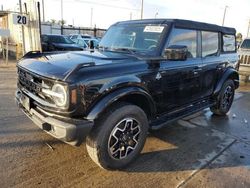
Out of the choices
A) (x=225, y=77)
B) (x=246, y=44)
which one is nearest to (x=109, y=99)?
(x=225, y=77)

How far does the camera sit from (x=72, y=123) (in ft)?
8.41

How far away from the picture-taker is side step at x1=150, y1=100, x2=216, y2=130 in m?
3.62

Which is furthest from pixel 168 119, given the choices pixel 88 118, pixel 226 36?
pixel 226 36

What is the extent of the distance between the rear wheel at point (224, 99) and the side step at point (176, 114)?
447mm

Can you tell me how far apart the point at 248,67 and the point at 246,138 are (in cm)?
657

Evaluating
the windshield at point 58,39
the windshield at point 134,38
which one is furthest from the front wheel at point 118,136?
the windshield at point 58,39

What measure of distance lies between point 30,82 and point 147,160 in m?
1.90

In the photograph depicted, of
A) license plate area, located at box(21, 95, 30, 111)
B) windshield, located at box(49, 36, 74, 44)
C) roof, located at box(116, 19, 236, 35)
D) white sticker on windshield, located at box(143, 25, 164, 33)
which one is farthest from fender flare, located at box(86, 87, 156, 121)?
windshield, located at box(49, 36, 74, 44)

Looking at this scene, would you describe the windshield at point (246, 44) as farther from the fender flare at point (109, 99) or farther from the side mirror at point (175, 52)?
the fender flare at point (109, 99)

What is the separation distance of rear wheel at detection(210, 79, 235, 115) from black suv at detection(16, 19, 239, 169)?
0.62 metres

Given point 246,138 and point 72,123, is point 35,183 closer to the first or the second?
point 72,123

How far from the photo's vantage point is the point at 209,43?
15.0 ft

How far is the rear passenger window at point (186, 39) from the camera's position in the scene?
370 centimetres

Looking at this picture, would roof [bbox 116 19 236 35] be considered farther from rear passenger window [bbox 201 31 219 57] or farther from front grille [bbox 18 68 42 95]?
front grille [bbox 18 68 42 95]
